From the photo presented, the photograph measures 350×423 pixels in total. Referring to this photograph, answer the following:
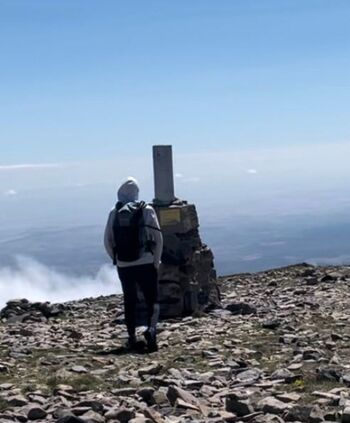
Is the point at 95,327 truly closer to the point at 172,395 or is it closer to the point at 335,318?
the point at 335,318

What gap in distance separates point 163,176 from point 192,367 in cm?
696

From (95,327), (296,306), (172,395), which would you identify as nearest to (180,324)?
(95,327)

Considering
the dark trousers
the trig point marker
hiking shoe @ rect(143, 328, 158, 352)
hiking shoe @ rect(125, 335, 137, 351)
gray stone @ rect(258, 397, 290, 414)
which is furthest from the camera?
the trig point marker

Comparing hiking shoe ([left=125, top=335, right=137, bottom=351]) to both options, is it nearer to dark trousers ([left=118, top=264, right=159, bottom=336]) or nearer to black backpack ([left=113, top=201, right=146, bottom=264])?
dark trousers ([left=118, top=264, right=159, bottom=336])

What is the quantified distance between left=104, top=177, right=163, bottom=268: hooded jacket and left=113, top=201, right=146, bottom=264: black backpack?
8 cm

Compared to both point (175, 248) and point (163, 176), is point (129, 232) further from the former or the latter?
point (163, 176)

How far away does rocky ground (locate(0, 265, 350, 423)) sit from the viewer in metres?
8.60

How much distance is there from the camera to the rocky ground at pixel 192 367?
860cm

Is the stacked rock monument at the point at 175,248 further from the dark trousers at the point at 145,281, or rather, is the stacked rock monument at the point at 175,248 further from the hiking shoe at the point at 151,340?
the hiking shoe at the point at 151,340

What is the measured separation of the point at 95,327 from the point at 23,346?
10.4 feet

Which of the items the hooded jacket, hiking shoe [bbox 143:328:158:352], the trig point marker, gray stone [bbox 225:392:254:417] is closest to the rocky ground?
gray stone [bbox 225:392:254:417]

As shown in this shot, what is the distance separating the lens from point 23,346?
13867 mm

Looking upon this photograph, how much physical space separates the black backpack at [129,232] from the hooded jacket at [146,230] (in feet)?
0.25

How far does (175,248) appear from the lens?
694 inches
